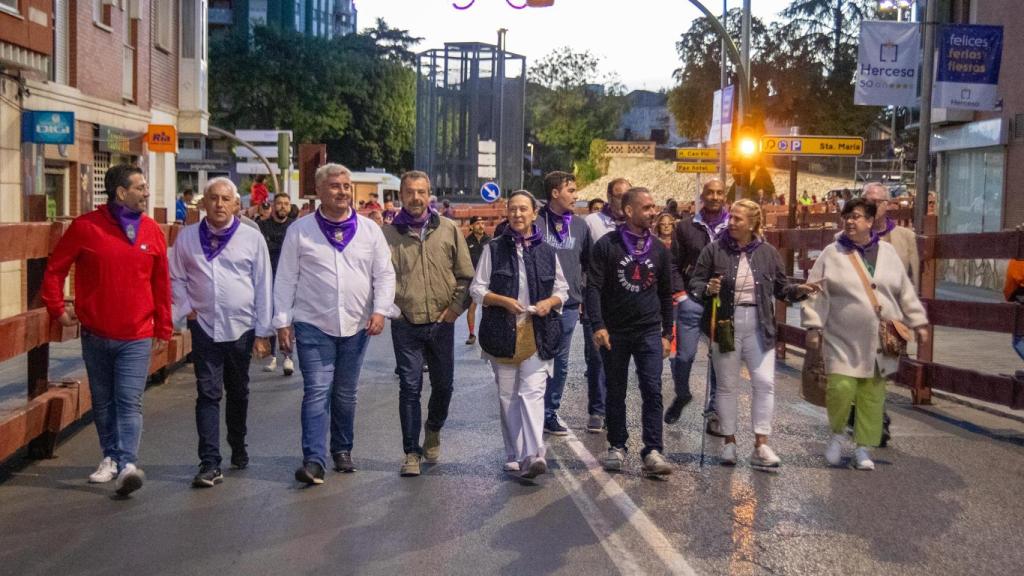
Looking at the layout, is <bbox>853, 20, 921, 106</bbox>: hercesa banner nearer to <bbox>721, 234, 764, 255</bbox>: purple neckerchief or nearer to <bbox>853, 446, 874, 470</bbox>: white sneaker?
<bbox>721, 234, 764, 255</bbox>: purple neckerchief

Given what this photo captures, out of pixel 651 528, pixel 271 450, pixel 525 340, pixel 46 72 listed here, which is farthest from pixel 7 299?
pixel 651 528

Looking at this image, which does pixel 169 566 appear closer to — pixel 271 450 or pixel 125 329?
pixel 125 329

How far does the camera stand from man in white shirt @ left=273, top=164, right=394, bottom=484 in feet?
25.3

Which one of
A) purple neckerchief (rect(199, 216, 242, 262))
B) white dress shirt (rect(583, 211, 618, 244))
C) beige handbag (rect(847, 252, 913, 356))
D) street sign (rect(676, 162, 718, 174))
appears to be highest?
street sign (rect(676, 162, 718, 174))

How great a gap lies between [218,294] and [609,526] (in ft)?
9.24

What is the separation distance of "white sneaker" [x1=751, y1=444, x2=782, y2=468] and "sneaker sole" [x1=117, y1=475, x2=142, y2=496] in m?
3.80

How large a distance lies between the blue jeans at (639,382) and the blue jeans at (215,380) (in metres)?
2.28

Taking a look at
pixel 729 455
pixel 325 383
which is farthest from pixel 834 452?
pixel 325 383

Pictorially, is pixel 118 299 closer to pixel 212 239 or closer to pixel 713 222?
pixel 212 239

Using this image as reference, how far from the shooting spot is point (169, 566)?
5785 mm

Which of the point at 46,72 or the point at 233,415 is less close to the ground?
the point at 46,72

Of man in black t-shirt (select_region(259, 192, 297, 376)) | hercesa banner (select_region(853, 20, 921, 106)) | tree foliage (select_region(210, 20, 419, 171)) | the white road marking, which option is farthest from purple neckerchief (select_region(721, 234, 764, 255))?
tree foliage (select_region(210, 20, 419, 171))

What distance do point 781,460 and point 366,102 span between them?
69.2 metres

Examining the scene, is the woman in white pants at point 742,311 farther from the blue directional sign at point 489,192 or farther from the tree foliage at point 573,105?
the tree foliage at point 573,105
